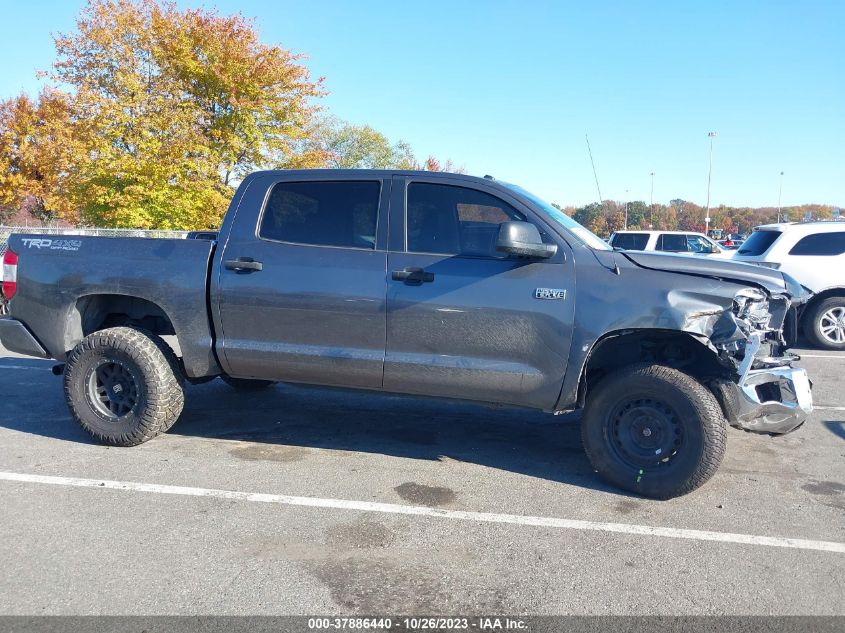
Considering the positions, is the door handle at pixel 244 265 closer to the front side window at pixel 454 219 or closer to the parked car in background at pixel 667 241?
the front side window at pixel 454 219

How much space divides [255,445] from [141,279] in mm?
1492

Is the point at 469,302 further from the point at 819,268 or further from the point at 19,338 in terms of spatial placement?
the point at 819,268

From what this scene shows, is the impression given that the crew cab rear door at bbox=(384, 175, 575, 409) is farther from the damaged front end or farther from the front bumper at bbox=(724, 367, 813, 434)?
the front bumper at bbox=(724, 367, 813, 434)

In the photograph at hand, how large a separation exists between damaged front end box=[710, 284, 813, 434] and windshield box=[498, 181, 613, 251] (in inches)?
36.4

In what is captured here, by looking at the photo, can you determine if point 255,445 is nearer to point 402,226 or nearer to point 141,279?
point 141,279

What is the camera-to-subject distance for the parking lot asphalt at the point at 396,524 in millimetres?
3006

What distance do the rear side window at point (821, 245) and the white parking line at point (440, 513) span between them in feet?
25.9

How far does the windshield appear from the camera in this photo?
4.41 metres

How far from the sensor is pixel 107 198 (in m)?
21.2

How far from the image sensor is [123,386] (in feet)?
16.5

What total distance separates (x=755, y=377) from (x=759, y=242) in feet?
25.2

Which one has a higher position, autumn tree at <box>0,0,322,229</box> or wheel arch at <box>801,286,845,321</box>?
autumn tree at <box>0,0,322,229</box>

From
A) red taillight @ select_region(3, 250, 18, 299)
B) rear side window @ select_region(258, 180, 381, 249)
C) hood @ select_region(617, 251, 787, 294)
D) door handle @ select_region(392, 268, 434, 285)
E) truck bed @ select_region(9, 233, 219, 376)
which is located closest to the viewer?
hood @ select_region(617, 251, 787, 294)

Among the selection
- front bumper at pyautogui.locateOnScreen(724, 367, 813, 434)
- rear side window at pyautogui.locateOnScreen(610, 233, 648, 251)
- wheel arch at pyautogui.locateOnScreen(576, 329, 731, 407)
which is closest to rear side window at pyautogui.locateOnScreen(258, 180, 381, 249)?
wheel arch at pyautogui.locateOnScreen(576, 329, 731, 407)
